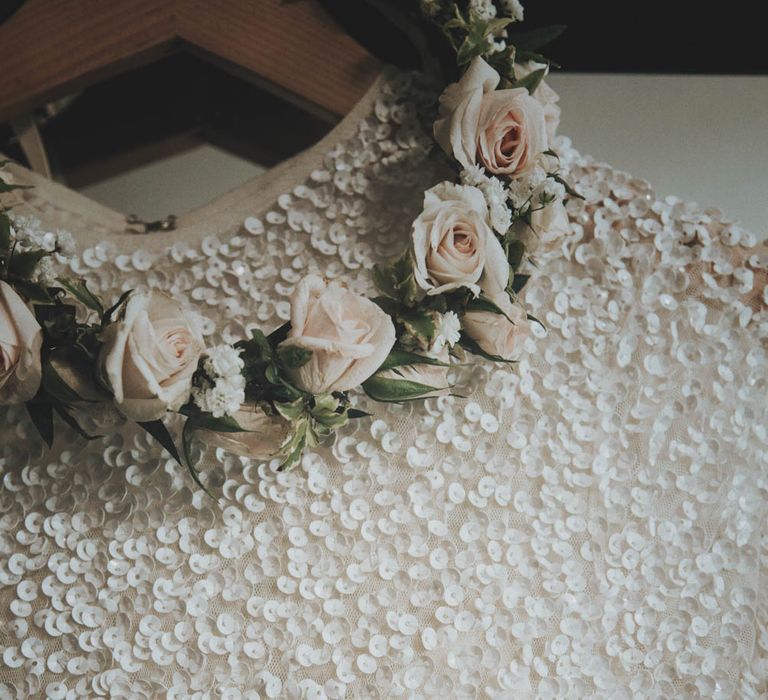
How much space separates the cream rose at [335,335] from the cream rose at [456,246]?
7 centimetres

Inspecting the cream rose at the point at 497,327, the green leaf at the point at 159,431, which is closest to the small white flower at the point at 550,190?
the cream rose at the point at 497,327

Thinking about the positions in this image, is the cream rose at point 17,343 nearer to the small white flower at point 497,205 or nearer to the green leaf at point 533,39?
the small white flower at point 497,205

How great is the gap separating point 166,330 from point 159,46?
460mm

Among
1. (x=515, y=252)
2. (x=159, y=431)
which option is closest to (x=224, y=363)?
(x=159, y=431)

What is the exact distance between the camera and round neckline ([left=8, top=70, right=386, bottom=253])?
86 cm

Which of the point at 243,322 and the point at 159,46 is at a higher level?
the point at 159,46

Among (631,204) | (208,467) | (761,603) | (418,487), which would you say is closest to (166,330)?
(208,467)

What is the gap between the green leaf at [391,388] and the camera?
27.2 inches

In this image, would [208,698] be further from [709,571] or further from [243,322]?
[709,571]

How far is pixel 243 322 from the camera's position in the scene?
822mm

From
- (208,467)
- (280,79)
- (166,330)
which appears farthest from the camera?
(280,79)

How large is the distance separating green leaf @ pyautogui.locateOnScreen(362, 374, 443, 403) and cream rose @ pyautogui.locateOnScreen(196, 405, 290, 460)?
0.29 feet

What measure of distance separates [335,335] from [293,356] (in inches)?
1.6

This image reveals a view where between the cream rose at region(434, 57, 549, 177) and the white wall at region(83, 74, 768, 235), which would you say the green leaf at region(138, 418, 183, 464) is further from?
the white wall at region(83, 74, 768, 235)
